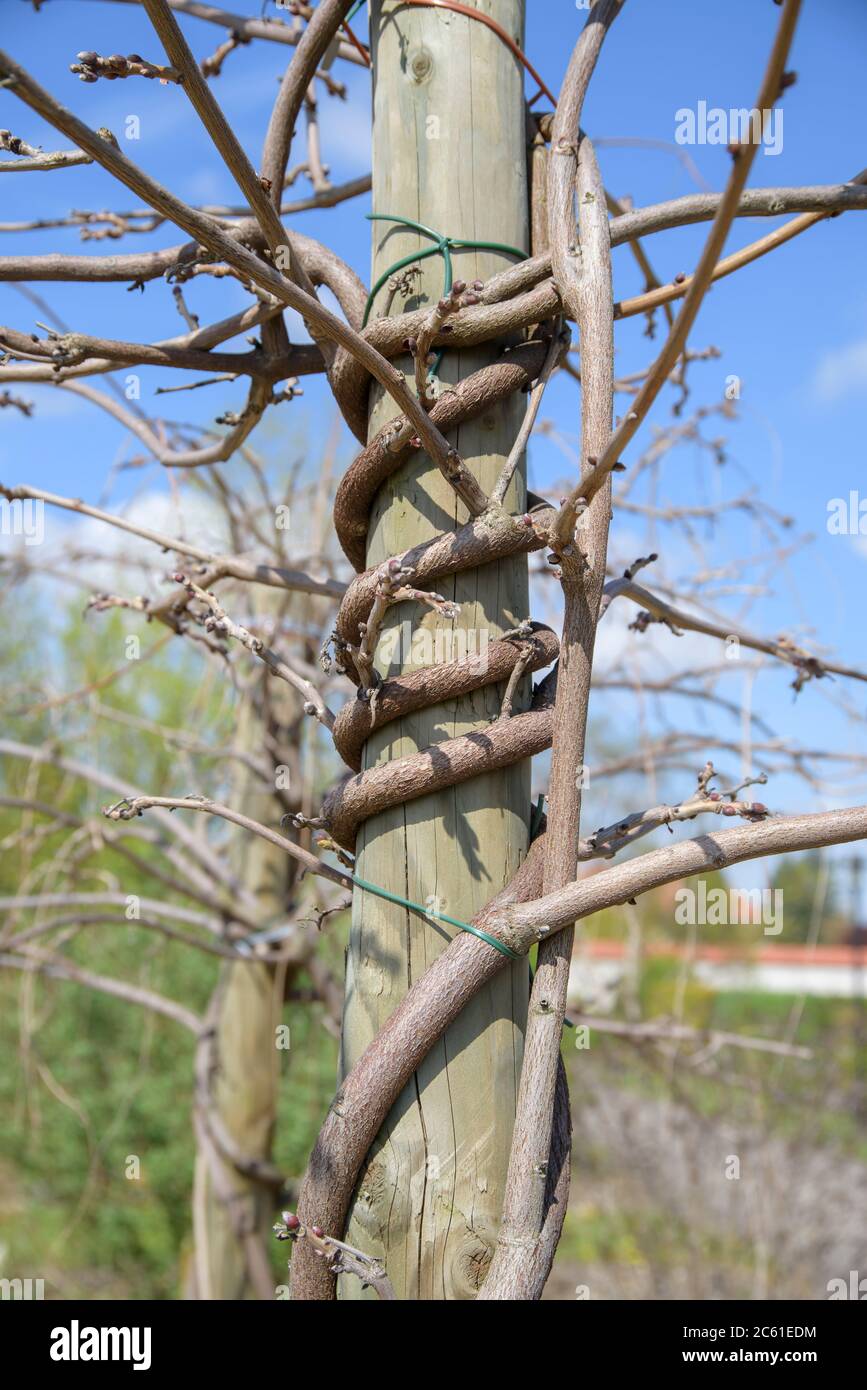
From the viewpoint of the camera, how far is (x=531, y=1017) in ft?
3.21

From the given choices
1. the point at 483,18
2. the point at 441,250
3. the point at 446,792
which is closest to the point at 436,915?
the point at 446,792

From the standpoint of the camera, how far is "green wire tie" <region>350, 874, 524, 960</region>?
39.0 inches

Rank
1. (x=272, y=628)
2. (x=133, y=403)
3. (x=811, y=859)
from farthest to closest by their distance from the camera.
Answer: (x=811, y=859), (x=272, y=628), (x=133, y=403)

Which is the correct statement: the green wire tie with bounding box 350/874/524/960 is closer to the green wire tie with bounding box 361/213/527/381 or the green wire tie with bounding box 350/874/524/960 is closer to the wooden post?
the wooden post


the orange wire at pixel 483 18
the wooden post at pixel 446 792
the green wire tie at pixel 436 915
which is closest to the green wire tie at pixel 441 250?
the wooden post at pixel 446 792

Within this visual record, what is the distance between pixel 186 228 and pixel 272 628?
182cm

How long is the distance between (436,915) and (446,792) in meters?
0.11

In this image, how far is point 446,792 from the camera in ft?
3.50

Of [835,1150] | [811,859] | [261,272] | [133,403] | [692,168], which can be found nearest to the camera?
[261,272]

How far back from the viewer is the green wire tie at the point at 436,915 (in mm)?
991

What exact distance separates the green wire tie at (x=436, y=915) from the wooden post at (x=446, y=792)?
11 mm

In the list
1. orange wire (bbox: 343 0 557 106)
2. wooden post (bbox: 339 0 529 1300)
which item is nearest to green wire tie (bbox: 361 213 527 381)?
wooden post (bbox: 339 0 529 1300)
